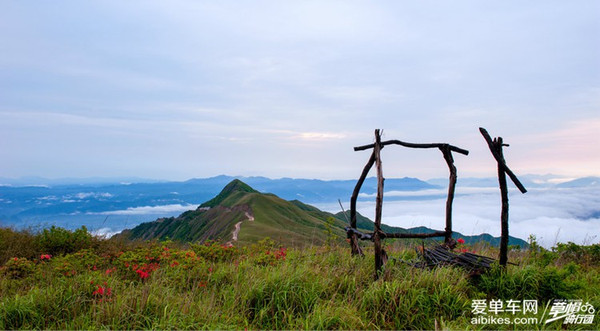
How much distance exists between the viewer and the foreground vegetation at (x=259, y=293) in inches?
205

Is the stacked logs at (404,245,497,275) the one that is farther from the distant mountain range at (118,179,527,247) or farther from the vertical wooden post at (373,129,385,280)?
the distant mountain range at (118,179,527,247)

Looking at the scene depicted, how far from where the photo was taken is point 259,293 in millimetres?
5898

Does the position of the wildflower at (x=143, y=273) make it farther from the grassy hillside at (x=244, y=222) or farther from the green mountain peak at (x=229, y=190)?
the green mountain peak at (x=229, y=190)

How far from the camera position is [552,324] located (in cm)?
533

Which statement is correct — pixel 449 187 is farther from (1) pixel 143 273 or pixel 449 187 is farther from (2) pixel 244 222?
(2) pixel 244 222

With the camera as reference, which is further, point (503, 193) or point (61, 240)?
point (61, 240)

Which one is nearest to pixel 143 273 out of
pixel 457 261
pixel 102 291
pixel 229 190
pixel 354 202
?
pixel 102 291

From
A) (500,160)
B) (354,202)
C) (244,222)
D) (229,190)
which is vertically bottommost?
(244,222)

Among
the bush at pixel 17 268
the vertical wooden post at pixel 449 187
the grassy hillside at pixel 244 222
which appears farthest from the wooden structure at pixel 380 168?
the grassy hillside at pixel 244 222

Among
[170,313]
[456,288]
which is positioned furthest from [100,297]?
[456,288]

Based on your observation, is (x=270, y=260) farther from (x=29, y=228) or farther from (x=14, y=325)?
(x=29, y=228)

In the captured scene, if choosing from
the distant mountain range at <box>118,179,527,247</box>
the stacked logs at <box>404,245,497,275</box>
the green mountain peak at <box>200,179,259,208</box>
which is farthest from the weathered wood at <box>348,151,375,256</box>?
the green mountain peak at <box>200,179,259,208</box>

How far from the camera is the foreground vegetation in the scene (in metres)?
5.20

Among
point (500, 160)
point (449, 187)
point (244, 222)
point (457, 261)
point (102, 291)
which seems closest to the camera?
point (102, 291)
